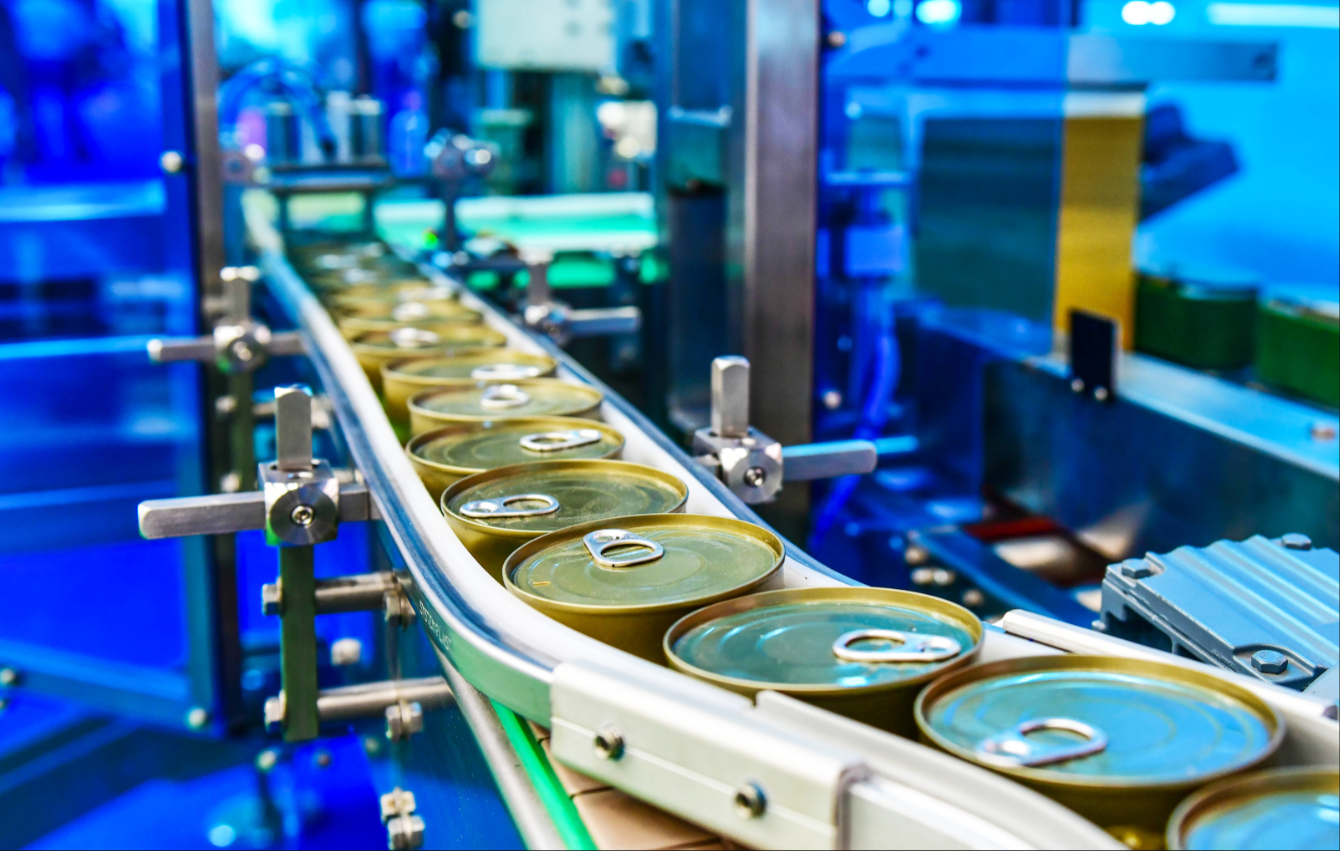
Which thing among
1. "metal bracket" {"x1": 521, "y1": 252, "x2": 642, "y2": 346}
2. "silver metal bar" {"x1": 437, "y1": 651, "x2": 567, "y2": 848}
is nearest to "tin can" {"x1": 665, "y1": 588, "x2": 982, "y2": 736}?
"silver metal bar" {"x1": 437, "y1": 651, "x2": 567, "y2": 848}

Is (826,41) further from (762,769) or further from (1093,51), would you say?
(762,769)

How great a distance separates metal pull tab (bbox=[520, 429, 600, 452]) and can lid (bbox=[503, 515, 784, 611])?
0.25m

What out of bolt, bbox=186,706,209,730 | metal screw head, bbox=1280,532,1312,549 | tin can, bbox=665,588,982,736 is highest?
tin can, bbox=665,588,982,736

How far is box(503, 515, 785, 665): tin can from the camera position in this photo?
857 millimetres

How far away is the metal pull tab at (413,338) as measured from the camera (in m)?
1.69

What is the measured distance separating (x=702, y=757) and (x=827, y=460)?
780 mm

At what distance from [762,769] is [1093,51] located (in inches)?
70.9

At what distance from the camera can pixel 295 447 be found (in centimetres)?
124

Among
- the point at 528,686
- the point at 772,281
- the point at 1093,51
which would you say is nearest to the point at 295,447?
the point at 528,686

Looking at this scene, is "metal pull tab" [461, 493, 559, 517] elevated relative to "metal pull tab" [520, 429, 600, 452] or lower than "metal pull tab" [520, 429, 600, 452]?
lower

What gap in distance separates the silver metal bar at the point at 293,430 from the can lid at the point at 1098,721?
0.72 m

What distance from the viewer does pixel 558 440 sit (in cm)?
127

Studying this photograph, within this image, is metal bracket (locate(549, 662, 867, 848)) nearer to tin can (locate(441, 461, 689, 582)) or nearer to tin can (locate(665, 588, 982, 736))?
tin can (locate(665, 588, 982, 736))

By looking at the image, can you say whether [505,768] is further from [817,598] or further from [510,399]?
[510,399]
